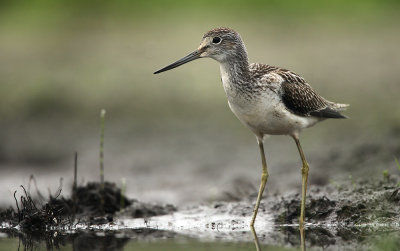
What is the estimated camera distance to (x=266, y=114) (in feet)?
25.3

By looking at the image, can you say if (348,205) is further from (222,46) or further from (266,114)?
(222,46)

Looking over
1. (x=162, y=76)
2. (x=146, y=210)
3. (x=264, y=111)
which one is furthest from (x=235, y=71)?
(x=162, y=76)

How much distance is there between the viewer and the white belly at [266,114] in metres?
7.72

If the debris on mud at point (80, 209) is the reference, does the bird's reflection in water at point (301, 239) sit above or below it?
below

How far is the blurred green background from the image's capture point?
13344mm

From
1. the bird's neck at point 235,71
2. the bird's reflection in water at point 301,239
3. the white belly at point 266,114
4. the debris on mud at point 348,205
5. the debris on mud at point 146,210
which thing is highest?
the bird's neck at point 235,71

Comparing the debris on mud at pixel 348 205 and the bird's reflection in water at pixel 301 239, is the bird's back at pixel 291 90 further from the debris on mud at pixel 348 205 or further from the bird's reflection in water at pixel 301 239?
the bird's reflection in water at pixel 301 239

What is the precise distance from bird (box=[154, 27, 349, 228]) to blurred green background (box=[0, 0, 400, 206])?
3.42 m

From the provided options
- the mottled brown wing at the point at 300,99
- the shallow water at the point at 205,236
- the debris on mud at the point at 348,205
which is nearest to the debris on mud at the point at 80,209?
the shallow water at the point at 205,236

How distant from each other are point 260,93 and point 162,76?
880 centimetres

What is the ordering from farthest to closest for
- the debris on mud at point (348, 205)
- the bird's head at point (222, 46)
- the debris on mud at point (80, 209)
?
1. the bird's head at point (222, 46)
2. the debris on mud at point (80, 209)
3. the debris on mud at point (348, 205)

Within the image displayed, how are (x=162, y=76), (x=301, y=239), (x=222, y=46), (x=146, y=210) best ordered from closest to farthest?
(x=301, y=239) → (x=222, y=46) → (x=146, y=210) → (x=162, y=76)

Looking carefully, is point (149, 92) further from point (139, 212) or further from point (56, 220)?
point (56, 220)

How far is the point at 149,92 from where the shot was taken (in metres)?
15.6
